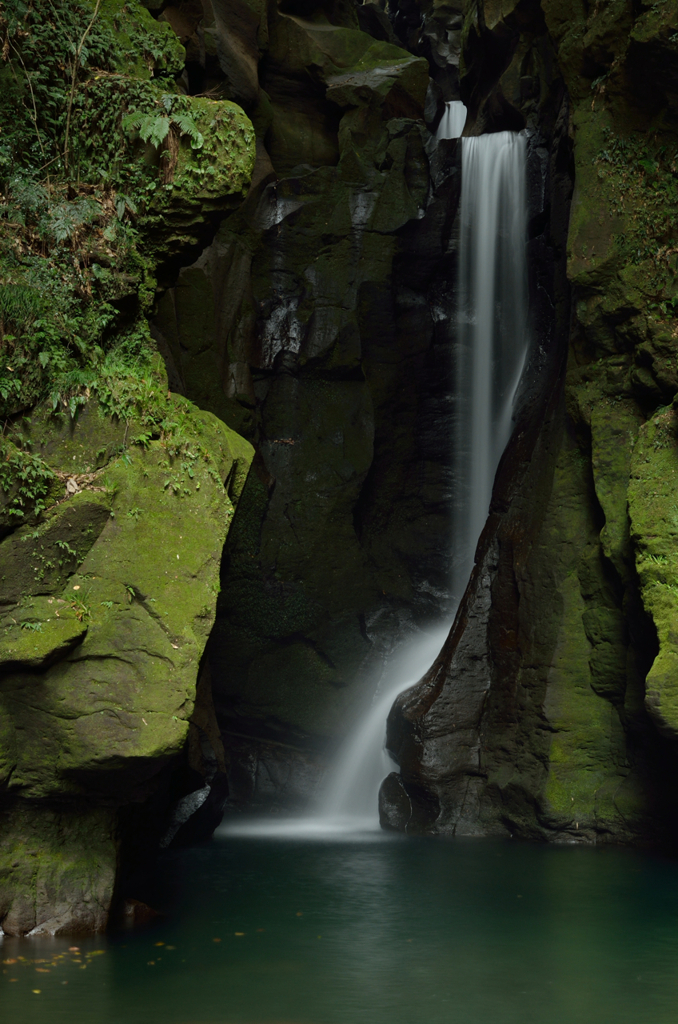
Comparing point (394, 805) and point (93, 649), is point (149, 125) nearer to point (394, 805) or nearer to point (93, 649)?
point (93, 649)

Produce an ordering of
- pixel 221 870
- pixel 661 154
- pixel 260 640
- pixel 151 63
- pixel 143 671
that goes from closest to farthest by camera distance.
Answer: pixel 143 671 → pixel 151 63 → pixel 221 870 → pixel 661 154 → pixel 260 640

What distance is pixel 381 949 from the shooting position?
796cm

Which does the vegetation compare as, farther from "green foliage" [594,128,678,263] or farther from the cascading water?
the cascading water

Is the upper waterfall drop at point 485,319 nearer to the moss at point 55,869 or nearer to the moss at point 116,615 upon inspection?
the moss at point 116,615

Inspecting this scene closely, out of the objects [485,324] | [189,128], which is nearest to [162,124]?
[189,128]

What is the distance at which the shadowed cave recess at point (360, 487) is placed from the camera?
328 inches

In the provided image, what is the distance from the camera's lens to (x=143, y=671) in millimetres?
8047

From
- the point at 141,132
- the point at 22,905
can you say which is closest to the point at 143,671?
the point at 22,905

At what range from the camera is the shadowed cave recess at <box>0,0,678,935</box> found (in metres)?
8.34

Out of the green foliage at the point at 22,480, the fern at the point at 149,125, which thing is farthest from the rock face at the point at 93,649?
the fern at the point at 149,125

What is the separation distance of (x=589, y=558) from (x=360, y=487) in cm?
594

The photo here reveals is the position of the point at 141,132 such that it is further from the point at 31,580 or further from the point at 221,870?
the point at 221,870

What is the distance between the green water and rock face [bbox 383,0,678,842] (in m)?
1.75

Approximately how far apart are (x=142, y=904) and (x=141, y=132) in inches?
304
